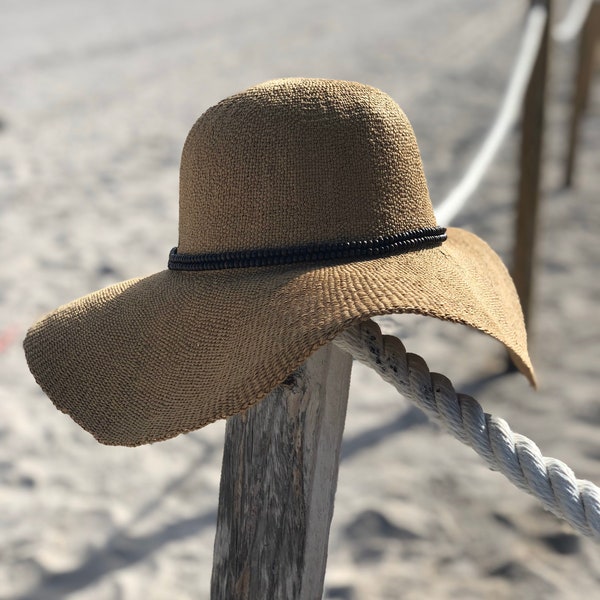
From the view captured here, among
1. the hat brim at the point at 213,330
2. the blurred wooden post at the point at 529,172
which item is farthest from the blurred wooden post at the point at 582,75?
the hat brim at the point at 213,330

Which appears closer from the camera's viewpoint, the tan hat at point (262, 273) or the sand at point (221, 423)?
the tan hat at point (262, 273)

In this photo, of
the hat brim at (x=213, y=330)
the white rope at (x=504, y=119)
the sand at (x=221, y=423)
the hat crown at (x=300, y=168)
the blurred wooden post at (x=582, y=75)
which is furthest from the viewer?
the blurred wooden post at (x=582, y=75)

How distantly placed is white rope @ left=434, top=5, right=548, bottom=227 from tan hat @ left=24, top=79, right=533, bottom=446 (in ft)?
2.19

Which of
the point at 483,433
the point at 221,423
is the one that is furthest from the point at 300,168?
the point at 221,423

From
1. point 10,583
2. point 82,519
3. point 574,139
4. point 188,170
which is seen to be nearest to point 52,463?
point 82,519

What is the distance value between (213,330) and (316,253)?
0.45ft

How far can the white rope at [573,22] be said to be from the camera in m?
3.70

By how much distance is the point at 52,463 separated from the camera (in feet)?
7.84

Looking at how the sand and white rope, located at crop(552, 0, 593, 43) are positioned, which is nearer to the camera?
the sand

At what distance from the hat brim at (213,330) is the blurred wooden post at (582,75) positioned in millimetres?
3597

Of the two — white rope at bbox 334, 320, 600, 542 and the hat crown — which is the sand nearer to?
white rope at bbox 334, 320, 600, 542

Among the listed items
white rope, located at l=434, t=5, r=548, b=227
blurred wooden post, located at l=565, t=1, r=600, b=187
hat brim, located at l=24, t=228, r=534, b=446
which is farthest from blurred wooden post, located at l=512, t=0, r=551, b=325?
hat brim, located at l=24, t=228, r=534, b=446

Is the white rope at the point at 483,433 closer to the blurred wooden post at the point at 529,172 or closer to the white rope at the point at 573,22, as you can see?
the blurred wooden post at the point at 529,172

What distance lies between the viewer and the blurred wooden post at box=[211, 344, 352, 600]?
1043 mm
